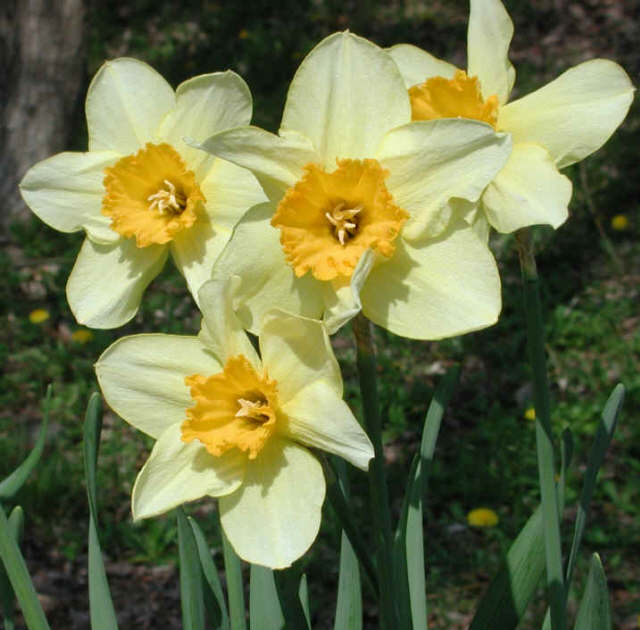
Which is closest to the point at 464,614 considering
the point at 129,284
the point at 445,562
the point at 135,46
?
the point at 445,562

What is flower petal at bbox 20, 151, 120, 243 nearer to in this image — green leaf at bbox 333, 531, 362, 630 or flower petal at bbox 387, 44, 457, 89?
flower petal at bbox 387, 44, 457, 89

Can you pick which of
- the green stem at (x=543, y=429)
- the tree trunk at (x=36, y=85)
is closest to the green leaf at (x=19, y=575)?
the green stem at (x=543, y=429)

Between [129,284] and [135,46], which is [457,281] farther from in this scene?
[135,46]

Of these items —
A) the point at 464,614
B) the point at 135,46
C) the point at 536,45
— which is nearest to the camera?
the point at 464,614

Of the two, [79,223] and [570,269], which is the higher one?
[79,223]

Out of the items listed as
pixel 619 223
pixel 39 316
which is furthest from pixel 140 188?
pixel 619 223

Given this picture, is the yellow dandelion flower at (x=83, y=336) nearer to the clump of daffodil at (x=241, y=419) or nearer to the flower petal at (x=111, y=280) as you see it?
the flower petal at (x=111, y=280)
